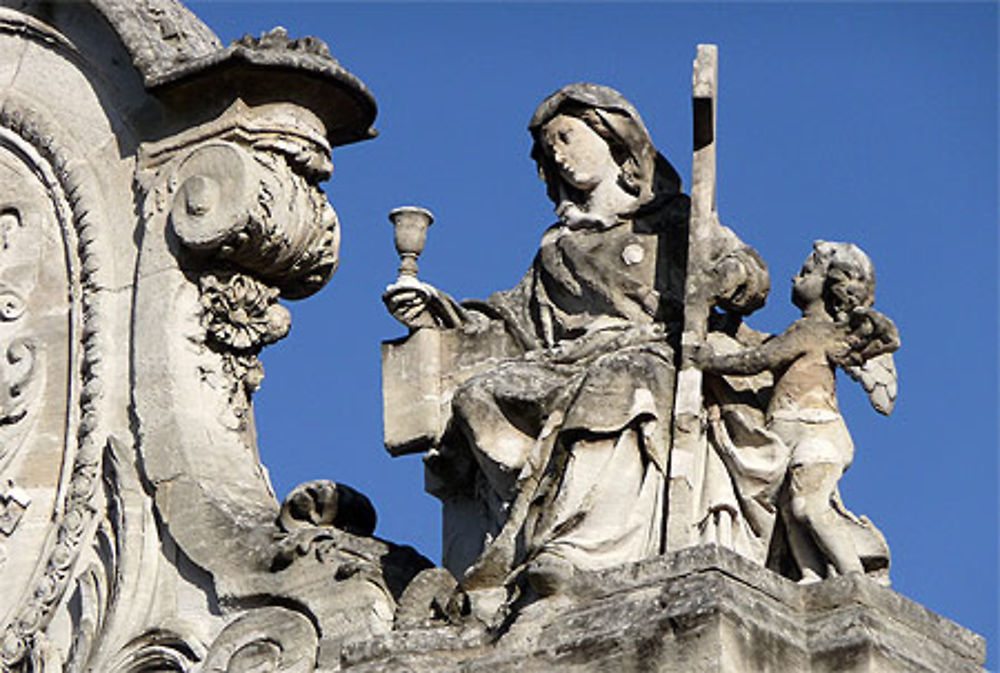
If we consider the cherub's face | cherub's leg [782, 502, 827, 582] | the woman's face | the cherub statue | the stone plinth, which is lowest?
the stone plinth

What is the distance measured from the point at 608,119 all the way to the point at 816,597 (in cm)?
277

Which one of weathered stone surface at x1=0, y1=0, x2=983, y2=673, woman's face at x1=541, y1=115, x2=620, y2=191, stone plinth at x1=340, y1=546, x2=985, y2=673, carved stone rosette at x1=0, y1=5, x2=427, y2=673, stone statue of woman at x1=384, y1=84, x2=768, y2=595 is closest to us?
stone plinth at x1=340, y1=546, x2=985, y2=673

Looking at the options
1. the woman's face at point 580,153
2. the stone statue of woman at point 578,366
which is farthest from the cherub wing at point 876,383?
the woman's face at point 580,153

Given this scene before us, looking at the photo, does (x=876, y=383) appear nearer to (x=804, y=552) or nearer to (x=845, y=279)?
(x=845, y=279)

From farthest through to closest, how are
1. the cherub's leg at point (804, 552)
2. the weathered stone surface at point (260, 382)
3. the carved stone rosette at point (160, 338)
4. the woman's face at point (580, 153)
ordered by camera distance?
1. the woman's face at point (580, 153)
2. the carved stone rosette at point (160, 338)
3. the cherub's leg at point (804, 552)
4. the weathered stone surface at point (260, 382)

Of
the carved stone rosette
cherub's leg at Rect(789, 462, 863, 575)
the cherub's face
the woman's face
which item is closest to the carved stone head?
the cherub's face

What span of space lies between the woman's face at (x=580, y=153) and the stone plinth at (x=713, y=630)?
232 cm

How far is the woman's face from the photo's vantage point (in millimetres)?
17016

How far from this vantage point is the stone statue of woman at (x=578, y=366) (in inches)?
624

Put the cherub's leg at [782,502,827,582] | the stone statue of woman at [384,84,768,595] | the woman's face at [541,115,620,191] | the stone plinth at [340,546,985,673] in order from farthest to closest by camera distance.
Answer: the woman's face at [541,115,620,191] → the stone statue of woman at [384,84,768,595] → the cherub's leg at [782,502,827,582] → the stone plinth at [340,546,985,673]

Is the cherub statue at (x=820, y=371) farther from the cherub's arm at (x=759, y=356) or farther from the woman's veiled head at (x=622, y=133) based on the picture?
the woman's veiled head at (x=622, y=133)

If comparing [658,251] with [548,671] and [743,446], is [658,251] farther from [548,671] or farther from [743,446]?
[548,671]

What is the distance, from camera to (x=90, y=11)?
59.7ft

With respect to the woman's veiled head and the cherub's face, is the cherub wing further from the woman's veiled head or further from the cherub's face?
the woman's veiled head
